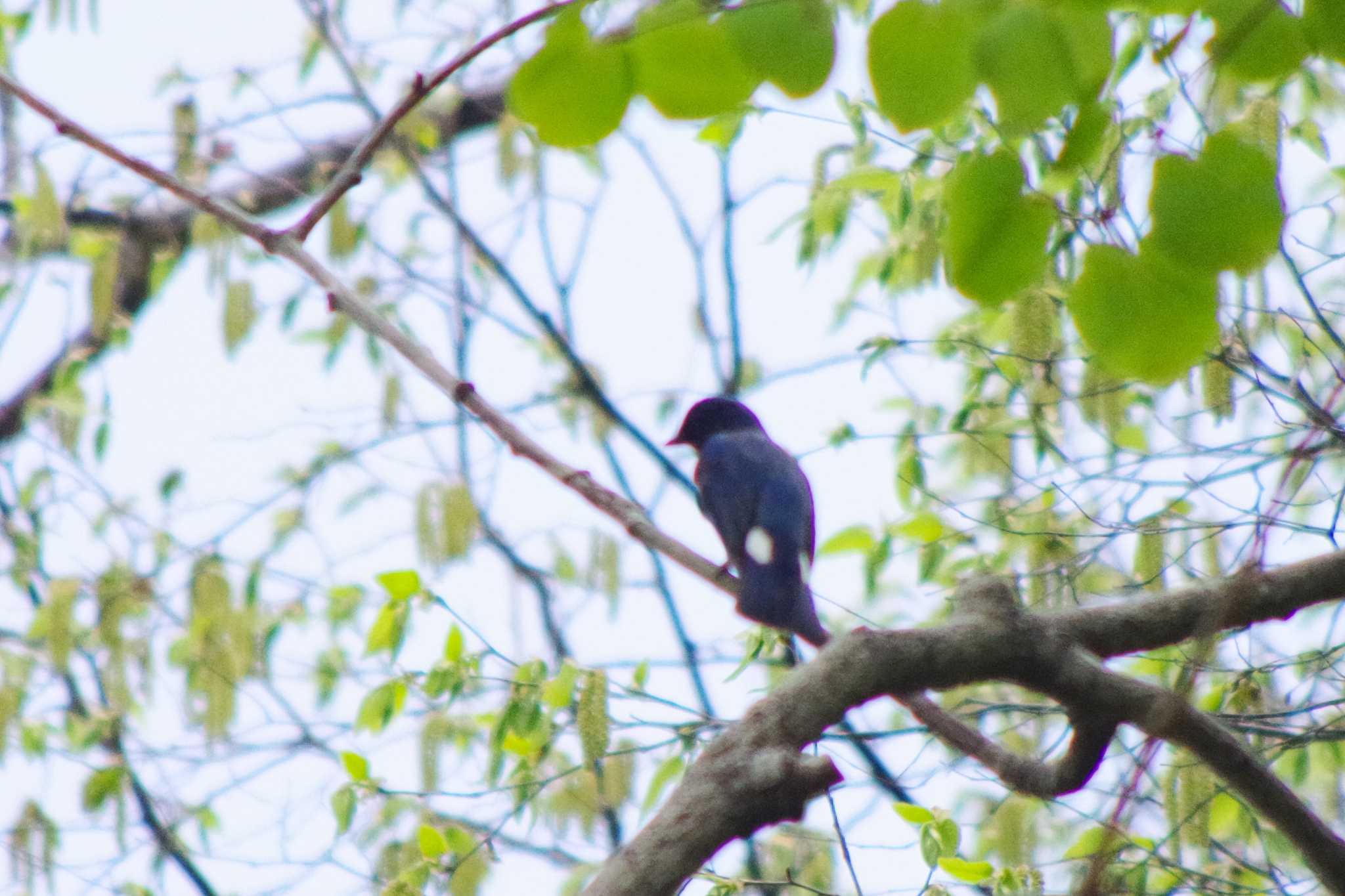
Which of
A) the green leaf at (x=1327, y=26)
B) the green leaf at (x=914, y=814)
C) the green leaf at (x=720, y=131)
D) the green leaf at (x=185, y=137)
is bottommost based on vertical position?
the green leaf at (x=1327, y=26)

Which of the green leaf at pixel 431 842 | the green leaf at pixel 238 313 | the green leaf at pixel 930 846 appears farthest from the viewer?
the green leaf at pixel 238 313

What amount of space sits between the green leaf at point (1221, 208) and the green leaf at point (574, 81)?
0.51 m

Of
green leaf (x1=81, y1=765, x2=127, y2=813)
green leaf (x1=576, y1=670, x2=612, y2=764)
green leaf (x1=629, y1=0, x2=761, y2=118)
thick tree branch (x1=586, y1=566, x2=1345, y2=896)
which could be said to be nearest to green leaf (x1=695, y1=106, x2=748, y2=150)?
green leaf (x1=576, y1=670, x2=612, y2=764)

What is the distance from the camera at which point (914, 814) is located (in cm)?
292

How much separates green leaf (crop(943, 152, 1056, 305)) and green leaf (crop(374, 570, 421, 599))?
2.77 m

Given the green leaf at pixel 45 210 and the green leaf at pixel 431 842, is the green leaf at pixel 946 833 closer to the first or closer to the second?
the green leaf at pixel 431 842

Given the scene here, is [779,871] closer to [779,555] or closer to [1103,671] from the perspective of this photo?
[779,555]

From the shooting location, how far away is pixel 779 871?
554 cm

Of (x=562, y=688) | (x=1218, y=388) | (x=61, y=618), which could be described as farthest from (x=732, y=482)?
(x=61, y=618)

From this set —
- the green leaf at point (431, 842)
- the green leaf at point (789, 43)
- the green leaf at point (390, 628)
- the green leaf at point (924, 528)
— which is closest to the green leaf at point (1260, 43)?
the green leaf at point (789, 43)

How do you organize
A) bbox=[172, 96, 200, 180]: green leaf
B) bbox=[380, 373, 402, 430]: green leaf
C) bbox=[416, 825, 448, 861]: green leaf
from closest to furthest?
bbox=[416, 825, 448, 861]: green leaf < bbox=[172, 96, 200, 180]: green leaf < bbox=[380, 373, 402, 430]: green leaf

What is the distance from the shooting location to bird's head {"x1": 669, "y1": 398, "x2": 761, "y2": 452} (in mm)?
5848

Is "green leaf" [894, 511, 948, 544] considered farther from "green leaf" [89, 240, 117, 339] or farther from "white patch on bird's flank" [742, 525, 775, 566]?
"green leaf" [89, 240, 117, 339]

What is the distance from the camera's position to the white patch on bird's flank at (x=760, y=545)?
4264 mm
